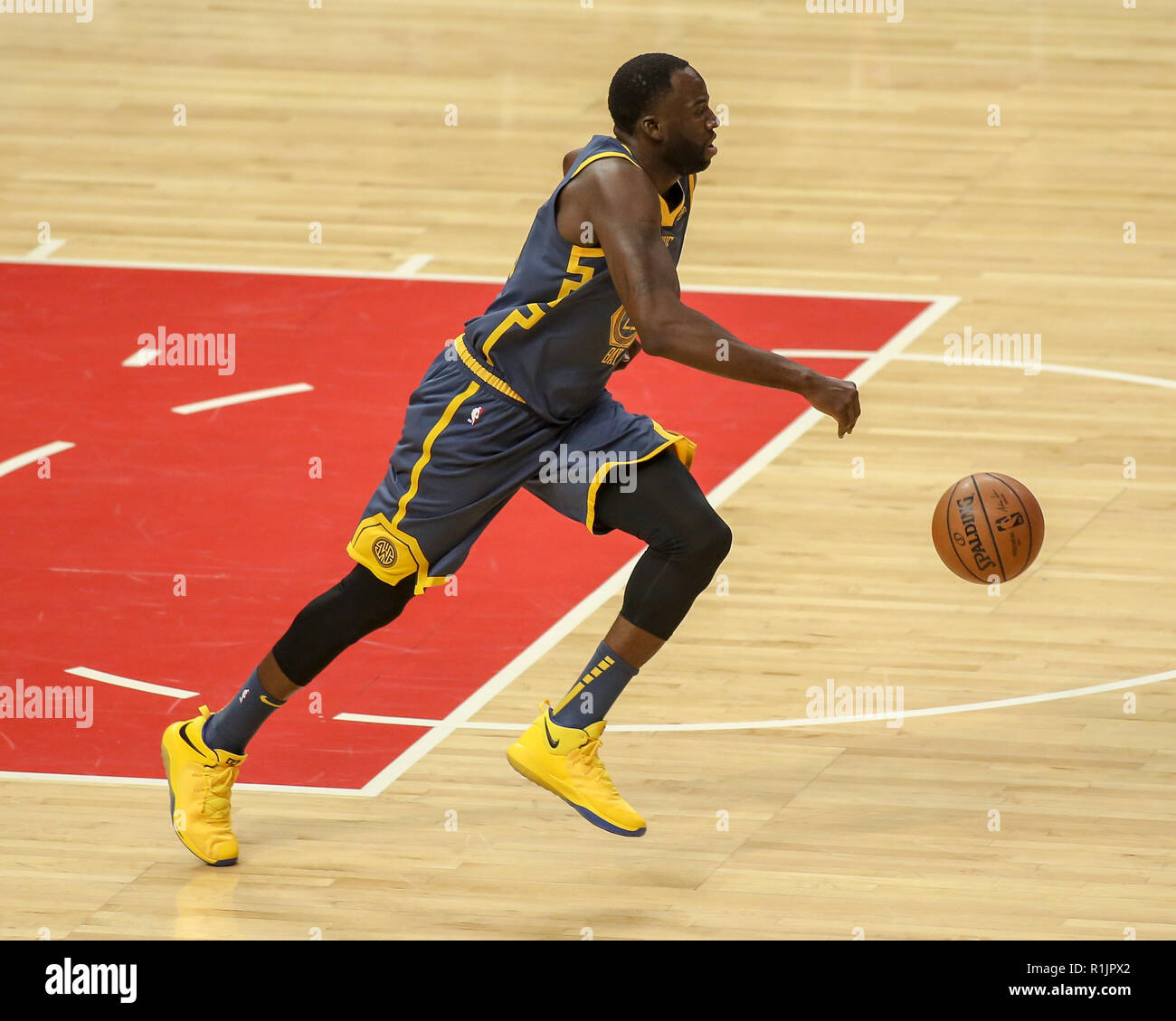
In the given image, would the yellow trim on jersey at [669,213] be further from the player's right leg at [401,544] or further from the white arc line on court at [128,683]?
the white arc line on court at [128,683]

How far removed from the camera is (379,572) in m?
6.47

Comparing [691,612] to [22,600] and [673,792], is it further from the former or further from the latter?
[22,600]

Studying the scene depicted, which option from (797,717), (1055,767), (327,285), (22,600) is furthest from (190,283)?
(1055,767)

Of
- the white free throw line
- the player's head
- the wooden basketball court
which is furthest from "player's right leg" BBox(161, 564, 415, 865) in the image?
the white free throw line

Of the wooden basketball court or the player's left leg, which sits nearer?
the player's left leg

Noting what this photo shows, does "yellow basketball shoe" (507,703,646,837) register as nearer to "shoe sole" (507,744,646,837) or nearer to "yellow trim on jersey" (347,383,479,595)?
"shoe sole" (507,744,646,837)

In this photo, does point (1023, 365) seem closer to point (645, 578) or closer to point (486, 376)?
point (645, 578)

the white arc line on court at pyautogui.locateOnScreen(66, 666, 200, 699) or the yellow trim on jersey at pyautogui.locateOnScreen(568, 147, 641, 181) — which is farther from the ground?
the yellow trim on jersey at pyautogui.locateOnScreen(568, 147, 641, 181)

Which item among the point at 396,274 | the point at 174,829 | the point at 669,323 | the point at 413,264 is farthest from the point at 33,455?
the point at 669,323

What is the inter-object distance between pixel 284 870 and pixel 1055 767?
7.57ft

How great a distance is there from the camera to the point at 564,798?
6.58 m

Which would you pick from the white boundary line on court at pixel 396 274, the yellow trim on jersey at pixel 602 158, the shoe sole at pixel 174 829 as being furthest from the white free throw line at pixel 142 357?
the yellow trim on jersey at pixel 602 158

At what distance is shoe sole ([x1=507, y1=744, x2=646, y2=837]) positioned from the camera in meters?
6.55

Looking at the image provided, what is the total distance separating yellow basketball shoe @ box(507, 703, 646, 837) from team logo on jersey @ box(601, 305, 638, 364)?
0.99m
